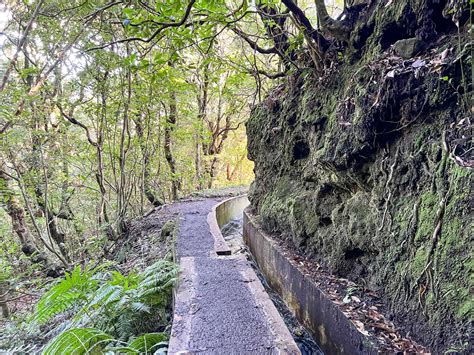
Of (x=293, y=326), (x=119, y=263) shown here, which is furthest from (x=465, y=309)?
(x=119, y=263)

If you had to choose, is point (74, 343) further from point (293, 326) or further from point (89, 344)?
point (293, 326)

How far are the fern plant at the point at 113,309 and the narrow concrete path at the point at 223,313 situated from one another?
0.32m

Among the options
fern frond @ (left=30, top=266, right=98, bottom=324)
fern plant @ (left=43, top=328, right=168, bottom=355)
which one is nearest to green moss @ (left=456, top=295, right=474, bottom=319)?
fern plant @ (left=43, top=328, right=168, bottom=355)

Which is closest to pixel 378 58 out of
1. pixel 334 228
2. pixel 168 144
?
pixel 334 228

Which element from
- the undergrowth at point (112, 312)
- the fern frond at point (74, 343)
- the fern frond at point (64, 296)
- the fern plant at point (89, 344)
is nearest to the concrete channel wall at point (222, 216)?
the undergrowth at point (112, 312)

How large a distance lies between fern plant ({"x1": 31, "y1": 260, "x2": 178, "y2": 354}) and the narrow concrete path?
319mm

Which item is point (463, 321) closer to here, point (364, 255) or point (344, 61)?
point (364, 255)

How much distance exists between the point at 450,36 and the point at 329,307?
295cm

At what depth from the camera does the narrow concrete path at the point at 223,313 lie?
94.2 inches

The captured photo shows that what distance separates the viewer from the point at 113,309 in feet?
10.4

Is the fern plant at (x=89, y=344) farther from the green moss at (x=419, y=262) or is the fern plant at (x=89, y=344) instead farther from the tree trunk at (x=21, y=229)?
the tree trunk at (x=21, y=229)

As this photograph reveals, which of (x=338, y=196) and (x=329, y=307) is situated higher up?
(x=338, y=196)

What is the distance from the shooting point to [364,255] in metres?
3.33

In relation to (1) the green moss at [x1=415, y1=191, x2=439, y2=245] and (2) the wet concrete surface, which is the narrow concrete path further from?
(1) the green moss at [x1=415, y1=191, x2=439, y2=245]
